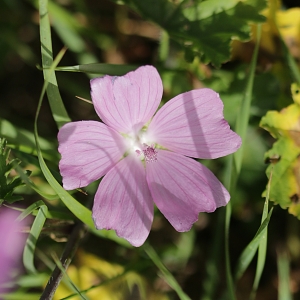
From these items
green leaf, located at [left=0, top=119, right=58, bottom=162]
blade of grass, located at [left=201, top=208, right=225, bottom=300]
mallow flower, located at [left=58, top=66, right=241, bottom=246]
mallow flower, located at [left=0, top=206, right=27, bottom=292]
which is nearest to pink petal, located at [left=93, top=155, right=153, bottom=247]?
mallow flower, located at [left=58, top=66, right=241, bottom=246]

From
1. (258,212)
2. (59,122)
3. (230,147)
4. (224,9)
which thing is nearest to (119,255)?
(258,212)

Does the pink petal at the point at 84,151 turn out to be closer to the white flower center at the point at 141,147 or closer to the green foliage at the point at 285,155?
the white flower center at the point at 141,147

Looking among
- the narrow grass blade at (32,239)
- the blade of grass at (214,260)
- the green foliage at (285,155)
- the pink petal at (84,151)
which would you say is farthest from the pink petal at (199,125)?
the blade of grass at (214,260)

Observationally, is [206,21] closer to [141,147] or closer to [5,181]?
[141,147]

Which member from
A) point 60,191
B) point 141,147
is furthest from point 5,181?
point 141,147

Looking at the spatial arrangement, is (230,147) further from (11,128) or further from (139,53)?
(139,53)

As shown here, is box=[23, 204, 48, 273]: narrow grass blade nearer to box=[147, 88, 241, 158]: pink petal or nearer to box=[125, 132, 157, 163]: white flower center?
box=[125, 132, 157, 163]: white flower center
